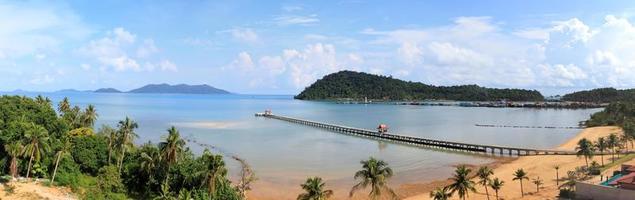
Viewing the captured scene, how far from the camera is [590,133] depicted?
11800cm

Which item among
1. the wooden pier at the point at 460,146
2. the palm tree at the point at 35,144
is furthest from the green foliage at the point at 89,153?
the wooden pier at the point at 460,146

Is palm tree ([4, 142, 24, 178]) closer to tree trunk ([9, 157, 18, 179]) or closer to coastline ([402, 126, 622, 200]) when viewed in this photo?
tree trunk ([9, 157, 18, 179])

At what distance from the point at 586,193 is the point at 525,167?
30.7 meters

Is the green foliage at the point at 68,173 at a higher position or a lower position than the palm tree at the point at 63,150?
lower

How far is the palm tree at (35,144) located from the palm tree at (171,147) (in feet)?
32.6

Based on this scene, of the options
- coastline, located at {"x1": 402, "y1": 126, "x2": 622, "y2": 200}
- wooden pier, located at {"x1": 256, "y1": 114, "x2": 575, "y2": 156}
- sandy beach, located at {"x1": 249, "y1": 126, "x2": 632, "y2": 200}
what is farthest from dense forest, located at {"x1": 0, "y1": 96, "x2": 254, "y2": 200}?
wooden pier, located at {"x1": 256, "y1": 114, "x2": 575, "y2": 156}

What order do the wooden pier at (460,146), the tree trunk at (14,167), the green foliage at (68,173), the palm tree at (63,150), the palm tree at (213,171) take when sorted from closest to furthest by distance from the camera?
the palm tree at (213,171) < the tree trunk at (14,167) < the palm tree at (63,150) < the green foliage at (68,173) < the wooden pier at (460,146)

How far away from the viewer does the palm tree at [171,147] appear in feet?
144

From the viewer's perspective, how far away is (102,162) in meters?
52.1

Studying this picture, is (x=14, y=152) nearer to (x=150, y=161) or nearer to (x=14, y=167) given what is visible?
(x=14, y=167)

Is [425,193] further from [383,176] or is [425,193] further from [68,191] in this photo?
[68,191]

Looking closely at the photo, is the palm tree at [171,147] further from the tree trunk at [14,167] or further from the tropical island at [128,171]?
the tree trunk at [14,167]

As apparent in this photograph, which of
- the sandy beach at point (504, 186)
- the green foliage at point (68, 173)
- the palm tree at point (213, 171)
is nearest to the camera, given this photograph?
the palm tree at point (213, 171)

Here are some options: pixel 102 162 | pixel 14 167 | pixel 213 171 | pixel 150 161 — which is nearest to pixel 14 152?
A: pixel 14 167
